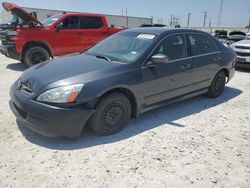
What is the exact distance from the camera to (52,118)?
277cm

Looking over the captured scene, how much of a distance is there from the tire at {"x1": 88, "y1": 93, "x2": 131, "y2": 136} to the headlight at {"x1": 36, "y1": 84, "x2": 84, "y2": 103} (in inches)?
15.6

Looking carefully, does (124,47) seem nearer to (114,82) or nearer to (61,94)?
(114,82)

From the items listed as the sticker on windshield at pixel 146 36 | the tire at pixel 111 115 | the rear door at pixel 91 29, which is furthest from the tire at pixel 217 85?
the rear door at pixel 91 29

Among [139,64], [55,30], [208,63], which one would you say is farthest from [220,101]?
[55,30]

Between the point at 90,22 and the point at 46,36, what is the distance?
193 centimetres

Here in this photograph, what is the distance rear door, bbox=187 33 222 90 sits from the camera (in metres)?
4.37

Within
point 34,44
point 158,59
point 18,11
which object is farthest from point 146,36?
point 18,11

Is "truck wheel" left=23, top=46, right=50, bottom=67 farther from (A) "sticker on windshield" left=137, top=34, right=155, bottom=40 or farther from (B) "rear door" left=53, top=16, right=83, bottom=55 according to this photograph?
(A) "sticker on windshield" left=137, top=34, right=155, bottom=40

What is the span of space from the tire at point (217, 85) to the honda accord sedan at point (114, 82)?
26 centimetres

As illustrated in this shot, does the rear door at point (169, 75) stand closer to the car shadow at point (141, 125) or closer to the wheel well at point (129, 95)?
the wheel well at point (129, 95)

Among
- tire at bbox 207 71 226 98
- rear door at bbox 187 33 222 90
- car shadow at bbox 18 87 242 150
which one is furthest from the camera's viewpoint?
tire at bbox 207 71 226 98

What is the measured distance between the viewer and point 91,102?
295 centimetres

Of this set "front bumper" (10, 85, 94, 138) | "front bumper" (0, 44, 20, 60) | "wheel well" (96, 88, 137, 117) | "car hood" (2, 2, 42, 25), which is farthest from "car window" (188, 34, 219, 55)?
"front bumper" (0, 44, 20, 60)

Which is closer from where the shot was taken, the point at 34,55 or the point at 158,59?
the point at 158,59
